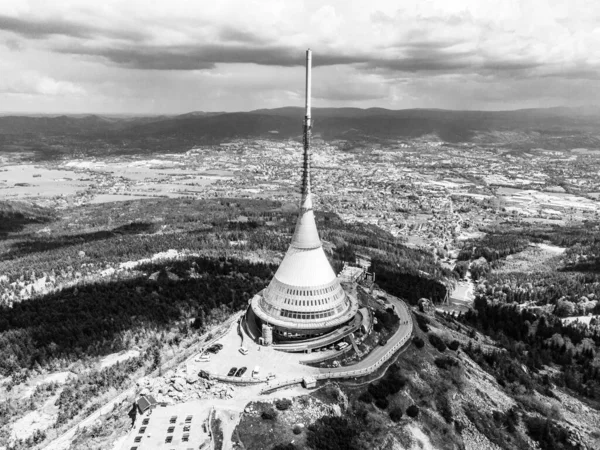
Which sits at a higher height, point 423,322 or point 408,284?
point 423,322

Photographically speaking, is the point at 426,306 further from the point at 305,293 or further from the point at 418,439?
the point at 418,439

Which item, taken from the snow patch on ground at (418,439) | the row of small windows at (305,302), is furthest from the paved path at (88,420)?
the snow patch on ground at (418,439)

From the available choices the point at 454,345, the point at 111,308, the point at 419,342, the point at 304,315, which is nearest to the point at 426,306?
the point at 454,345

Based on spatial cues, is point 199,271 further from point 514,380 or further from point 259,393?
point 514,380

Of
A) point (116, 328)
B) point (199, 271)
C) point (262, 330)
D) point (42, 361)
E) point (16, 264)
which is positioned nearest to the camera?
point (262, 330)

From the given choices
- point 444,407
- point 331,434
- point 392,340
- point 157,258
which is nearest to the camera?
point 331,434

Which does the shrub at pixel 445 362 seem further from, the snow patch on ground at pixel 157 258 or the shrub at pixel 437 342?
the snow patch on ground at pixel 157 258

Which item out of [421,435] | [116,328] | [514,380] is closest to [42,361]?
[116,328]
